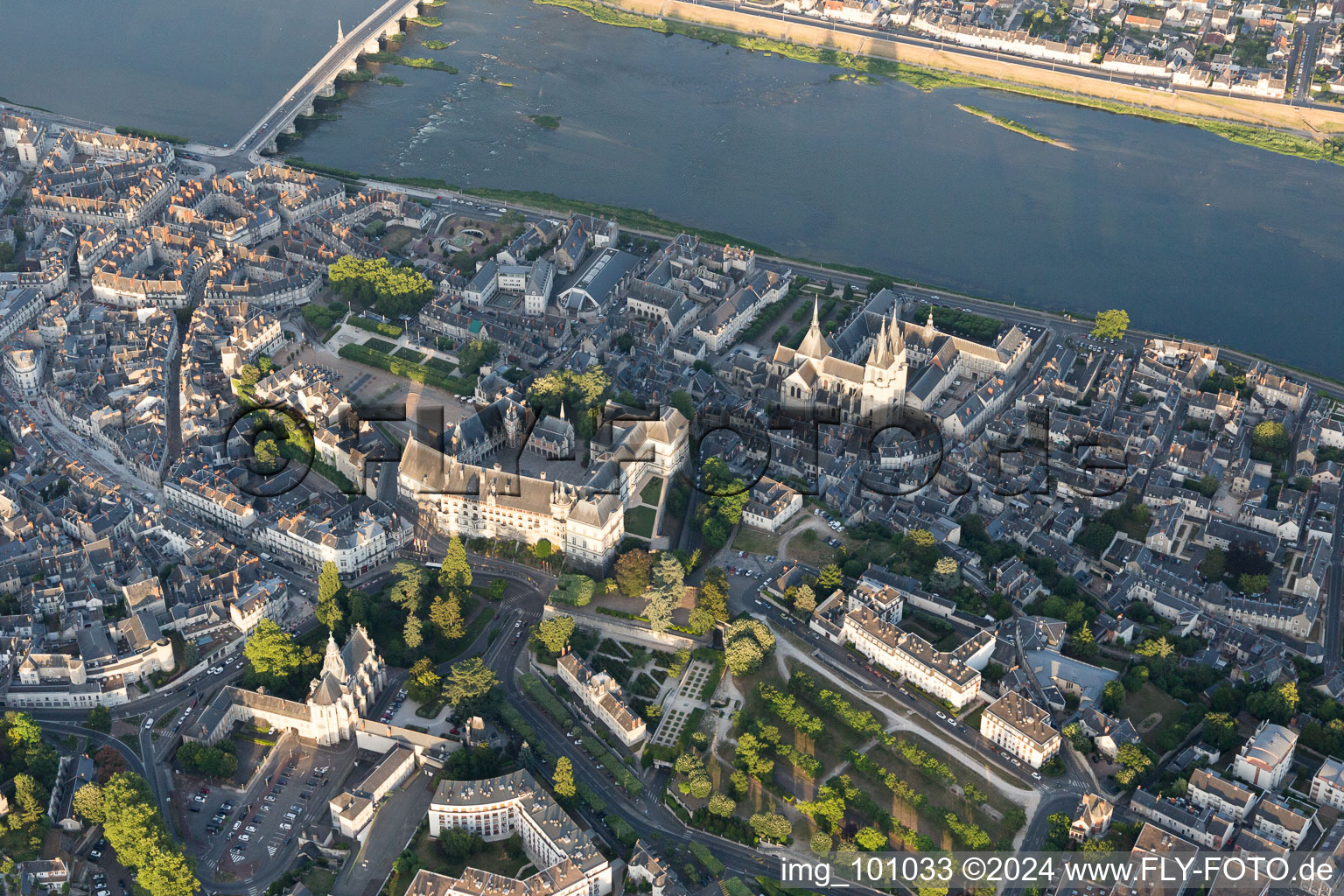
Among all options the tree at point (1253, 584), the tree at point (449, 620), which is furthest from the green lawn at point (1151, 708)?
the tree at point (449, 620)

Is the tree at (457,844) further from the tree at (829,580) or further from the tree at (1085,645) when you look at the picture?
the tree at (1085,645)

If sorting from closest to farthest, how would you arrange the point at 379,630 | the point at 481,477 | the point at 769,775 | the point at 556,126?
the point at 769,775 → the point at 379,630 → the point at 481,477 → the point at 556,126

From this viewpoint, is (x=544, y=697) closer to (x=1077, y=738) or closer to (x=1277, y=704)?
(x=1077, y=738)

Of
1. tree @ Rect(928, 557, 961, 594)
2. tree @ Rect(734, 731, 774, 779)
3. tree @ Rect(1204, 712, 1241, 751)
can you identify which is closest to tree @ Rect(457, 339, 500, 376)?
tree @ Rect(928, 557, 961, 594)

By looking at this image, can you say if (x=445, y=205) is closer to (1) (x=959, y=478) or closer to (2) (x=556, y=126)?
(2) (x=556, y=126)

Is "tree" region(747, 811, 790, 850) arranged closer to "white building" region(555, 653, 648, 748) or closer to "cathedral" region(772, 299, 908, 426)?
"white building" region(555, 653, 648, 748)

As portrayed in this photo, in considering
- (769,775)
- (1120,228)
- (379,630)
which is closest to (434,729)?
(379,630)

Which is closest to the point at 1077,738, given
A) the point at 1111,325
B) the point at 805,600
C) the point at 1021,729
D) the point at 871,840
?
the point at 1021,729

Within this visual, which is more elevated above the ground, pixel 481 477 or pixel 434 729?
pixel 481 477
